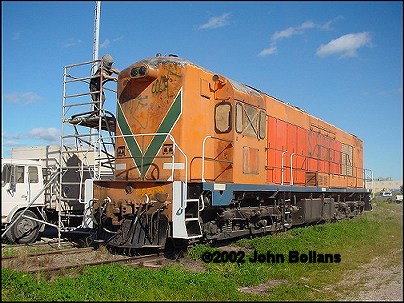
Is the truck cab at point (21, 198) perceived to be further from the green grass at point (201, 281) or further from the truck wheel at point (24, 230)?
the green grass at point (201, 281)

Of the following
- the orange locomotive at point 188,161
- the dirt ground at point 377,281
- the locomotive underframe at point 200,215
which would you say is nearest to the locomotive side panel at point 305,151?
the orange locomotive at point 188,161

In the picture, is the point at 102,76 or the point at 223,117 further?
the point at 102,76

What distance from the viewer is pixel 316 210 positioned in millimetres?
Answer: 16031

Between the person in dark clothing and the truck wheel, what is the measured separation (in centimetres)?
399

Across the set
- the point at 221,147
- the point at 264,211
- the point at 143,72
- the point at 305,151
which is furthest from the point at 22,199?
the point at 305,151

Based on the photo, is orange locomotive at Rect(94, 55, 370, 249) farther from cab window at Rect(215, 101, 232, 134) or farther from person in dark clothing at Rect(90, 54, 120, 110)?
person in dark clothing at Rect(90, 54, 120, 110)

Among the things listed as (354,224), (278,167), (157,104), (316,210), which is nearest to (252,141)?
(278,167)

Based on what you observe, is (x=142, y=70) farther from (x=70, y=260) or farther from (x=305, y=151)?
(x=305, y=151)

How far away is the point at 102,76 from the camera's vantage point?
12.4 metres

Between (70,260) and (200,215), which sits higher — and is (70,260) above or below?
below

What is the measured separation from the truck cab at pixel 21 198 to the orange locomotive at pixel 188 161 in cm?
344

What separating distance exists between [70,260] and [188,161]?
3.50 m

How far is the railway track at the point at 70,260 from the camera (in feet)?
27.3

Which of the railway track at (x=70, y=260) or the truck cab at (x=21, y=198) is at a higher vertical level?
the truck cab at (x=21, y=198)
